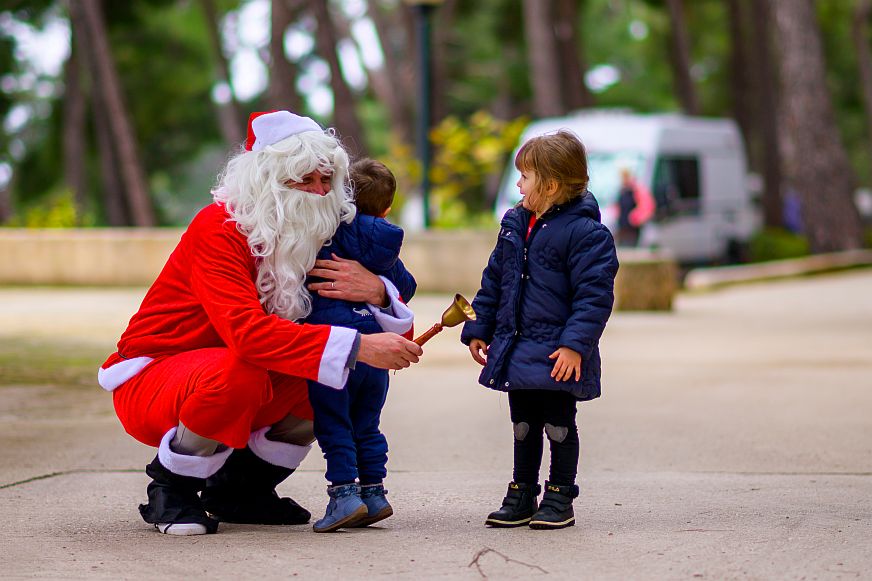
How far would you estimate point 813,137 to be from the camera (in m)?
26.2

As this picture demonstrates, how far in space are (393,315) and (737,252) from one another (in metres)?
20.9

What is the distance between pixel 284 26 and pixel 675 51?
1134cm

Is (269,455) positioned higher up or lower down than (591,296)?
lower down

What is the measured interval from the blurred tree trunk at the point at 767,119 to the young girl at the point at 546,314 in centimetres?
2683

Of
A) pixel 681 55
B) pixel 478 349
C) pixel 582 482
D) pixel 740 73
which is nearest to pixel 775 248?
pixel 681 55

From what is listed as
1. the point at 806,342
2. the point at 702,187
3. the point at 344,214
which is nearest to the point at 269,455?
the point at 344,214

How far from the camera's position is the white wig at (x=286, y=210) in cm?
489

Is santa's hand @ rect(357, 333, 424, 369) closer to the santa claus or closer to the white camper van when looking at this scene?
the santa claus

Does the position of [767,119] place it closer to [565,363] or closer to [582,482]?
[582,482]

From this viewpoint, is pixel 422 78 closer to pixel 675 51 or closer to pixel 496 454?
pixel 496 454

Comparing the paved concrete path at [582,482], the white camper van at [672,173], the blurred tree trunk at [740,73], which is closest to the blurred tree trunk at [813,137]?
the white camper van at [672,173]

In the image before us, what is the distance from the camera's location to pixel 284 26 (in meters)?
30.1

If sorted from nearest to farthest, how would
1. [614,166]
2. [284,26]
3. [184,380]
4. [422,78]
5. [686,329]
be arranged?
1. [184,380]
2. [686,329]
3. [422,78]
4. [614,166]
5. [284,26]

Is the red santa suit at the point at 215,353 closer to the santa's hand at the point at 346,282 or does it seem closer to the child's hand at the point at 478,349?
the santa's hand at the point at 346,282
